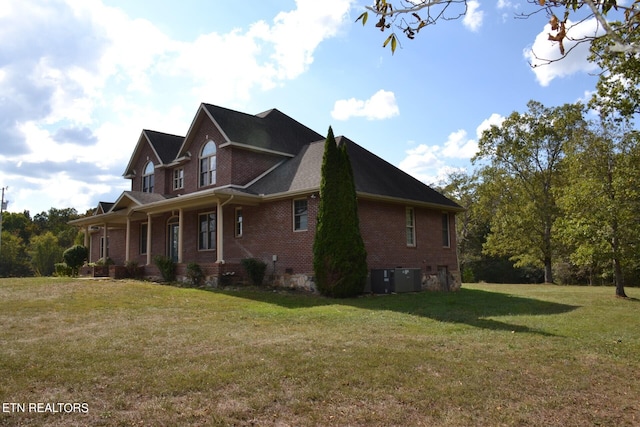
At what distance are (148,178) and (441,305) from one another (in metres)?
20.1

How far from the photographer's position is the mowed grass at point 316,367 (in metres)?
5.07

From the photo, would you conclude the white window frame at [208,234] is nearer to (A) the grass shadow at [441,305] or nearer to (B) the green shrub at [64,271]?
(A) the grass shadow at [441,305]

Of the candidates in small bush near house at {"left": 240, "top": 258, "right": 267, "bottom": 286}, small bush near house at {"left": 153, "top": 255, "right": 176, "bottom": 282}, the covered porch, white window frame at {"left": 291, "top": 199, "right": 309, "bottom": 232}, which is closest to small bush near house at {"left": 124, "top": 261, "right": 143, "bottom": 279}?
the covered porch

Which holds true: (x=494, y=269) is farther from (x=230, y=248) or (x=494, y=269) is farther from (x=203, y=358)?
(x=203, y=358)

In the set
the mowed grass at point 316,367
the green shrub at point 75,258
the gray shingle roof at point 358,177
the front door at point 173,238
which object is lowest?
the mowed grass at point 316,367

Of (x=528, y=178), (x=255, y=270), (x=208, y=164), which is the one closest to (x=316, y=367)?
(x=255, y=270)

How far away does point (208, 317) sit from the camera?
37.3 ft

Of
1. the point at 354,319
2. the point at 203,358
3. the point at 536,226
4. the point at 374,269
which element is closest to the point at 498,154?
the point at 536,226

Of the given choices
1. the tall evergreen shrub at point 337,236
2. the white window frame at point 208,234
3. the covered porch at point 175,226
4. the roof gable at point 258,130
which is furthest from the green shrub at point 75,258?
the tall evergreen shrub at point 337,236

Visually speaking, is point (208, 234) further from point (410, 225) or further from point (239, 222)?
point (410, 225)

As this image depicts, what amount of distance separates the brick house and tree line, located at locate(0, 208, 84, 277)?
1740 centimetres

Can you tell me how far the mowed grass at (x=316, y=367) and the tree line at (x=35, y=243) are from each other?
31884 mm

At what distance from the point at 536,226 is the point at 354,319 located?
84.9 ft

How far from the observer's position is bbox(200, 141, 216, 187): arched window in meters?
23.0
